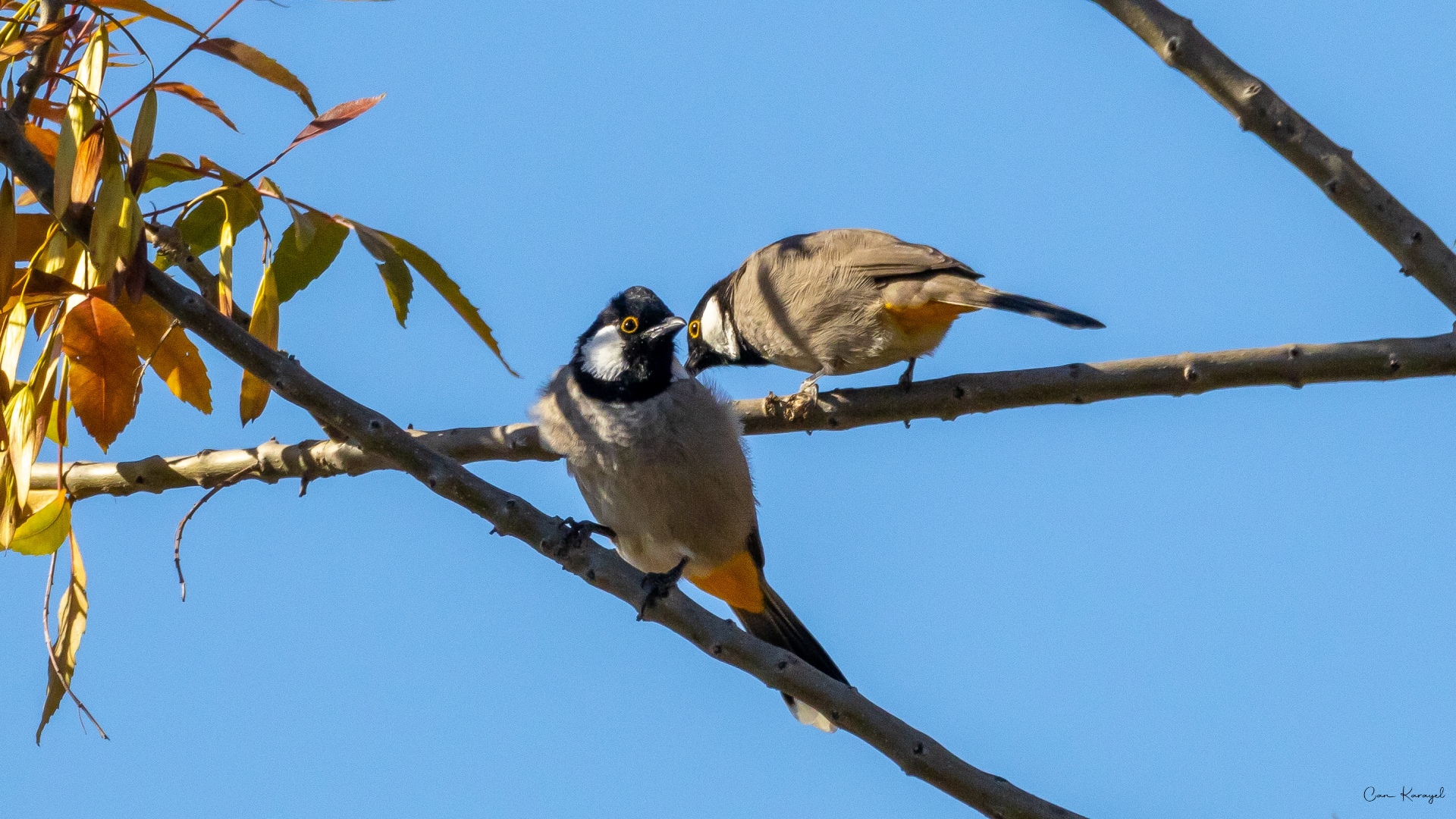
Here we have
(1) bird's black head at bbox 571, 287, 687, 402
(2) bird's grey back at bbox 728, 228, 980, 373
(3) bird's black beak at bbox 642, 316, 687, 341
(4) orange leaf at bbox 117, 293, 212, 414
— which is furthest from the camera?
(2) bird's grey back at bbox 728, 228, 980, 373

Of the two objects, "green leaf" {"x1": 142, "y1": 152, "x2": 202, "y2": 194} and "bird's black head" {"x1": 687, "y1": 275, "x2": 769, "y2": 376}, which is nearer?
"green leaf" {"x1": 142, "y1": 152, "x2": 202, "y2": 194}

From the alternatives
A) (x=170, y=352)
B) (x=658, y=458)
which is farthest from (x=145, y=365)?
(x=658, y=458)

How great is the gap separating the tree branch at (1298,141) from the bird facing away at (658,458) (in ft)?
8.24

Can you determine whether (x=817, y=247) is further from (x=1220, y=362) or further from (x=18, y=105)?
(x=18, y=105)

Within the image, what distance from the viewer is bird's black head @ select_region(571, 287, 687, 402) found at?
218 inches

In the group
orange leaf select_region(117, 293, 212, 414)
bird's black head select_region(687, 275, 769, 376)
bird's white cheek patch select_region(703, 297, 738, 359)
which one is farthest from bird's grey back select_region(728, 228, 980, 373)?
orange leaf select_region(117, 293, 212, 414)

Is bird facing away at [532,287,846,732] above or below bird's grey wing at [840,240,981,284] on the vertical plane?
below

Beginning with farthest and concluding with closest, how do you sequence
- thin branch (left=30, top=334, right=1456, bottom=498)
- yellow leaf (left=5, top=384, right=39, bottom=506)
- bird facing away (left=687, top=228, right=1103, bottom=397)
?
1. bird facing away (left=687, top=228, right=1103, bottom=397)
2. thin branch (left=30, top=334, right=1456, bottom=498)
3. yellow leaf (left=5, top=384, right=39, bottom=506)

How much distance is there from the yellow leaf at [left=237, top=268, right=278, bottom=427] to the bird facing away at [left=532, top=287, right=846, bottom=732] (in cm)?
167

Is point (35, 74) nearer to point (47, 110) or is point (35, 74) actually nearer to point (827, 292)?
point (47, 110)

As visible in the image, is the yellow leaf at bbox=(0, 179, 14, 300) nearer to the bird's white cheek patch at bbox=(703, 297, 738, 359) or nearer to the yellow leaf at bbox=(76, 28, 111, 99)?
the yellow leaf at bbox=(76, 28, 111, 99)

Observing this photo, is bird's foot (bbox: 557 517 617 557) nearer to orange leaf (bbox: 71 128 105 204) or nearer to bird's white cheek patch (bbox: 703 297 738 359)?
orange leaf (bbox: 71 128 105 204)

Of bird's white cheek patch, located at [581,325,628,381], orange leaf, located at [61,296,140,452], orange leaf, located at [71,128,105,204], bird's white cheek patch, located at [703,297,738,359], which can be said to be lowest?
orange leaf, located at [61,296,140,452]

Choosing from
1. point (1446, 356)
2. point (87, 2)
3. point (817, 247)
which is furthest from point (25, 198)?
point (817, 247)
